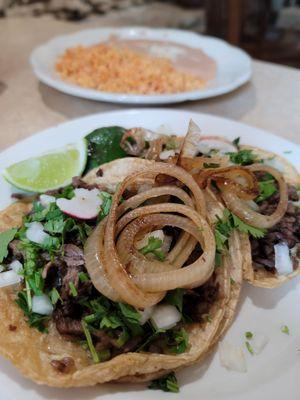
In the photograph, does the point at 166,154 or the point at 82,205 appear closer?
the point at 82,205

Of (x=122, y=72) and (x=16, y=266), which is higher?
(x=16, y=266)

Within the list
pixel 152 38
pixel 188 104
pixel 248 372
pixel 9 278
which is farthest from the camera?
pixel 152 38

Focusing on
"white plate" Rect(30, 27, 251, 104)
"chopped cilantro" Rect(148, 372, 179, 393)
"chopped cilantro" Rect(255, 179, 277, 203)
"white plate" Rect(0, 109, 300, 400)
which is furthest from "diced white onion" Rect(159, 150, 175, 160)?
"white plate" Rect(30, 27, 251, 104)

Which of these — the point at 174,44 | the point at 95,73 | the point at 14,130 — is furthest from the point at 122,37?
the point at 14,130

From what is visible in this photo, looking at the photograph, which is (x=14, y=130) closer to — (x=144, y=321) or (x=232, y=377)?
(x=144, y=321)

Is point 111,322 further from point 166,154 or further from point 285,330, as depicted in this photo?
point 166,154

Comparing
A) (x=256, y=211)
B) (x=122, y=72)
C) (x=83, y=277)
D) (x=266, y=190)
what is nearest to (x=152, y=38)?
(x=122, y=72)
